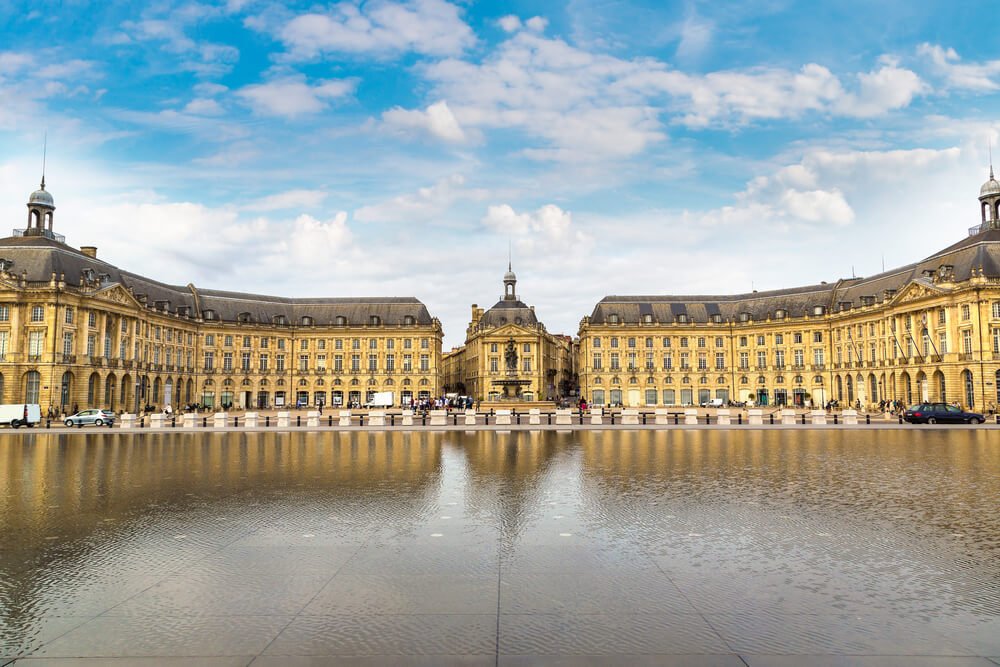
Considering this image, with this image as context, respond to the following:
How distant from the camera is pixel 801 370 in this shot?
296 ft

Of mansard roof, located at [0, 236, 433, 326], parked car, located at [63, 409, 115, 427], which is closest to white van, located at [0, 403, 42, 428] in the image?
parked car, located at [63, 409, 115, 427]

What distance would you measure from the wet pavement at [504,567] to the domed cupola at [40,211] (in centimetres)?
6399

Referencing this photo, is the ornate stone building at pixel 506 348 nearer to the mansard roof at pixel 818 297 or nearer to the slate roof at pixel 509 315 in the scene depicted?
the slate roof at pixel 509 315

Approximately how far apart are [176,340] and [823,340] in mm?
89503

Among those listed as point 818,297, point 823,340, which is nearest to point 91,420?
point 823,340

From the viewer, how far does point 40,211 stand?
70000 millimetres

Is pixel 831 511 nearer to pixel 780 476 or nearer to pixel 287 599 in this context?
pixel 780 476

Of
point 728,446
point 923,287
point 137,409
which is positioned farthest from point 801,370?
point 137,409

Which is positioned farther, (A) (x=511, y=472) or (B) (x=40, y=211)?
(B) (x=40, y=211)

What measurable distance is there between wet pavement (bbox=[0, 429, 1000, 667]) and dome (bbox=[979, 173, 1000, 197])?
67.7 meters

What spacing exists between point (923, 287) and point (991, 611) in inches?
2835

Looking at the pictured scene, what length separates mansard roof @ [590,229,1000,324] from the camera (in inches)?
2514

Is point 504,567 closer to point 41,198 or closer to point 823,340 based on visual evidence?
point 41,198

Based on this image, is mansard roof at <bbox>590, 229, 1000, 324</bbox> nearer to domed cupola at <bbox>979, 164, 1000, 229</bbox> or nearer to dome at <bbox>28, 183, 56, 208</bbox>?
domed cupola at <bbox>979, 164, 1000, 229</bbox>
